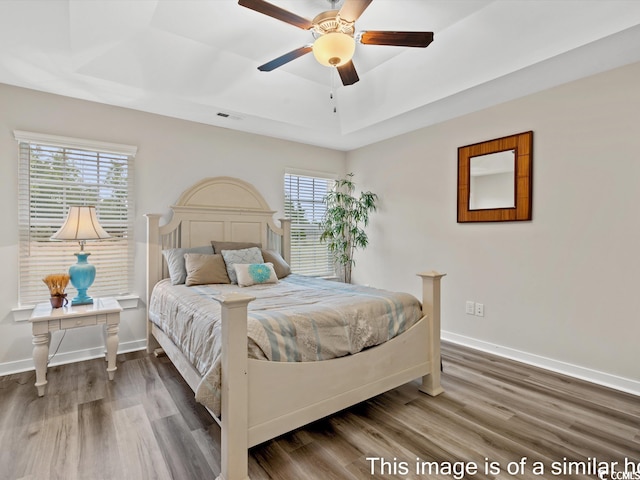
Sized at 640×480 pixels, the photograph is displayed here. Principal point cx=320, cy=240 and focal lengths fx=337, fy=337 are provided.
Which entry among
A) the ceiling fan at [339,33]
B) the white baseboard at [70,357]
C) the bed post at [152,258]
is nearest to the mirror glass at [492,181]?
the ceiling fan at [339,33]

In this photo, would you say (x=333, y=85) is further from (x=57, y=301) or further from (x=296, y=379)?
(x=57, y=301)

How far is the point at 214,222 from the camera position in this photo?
377cm

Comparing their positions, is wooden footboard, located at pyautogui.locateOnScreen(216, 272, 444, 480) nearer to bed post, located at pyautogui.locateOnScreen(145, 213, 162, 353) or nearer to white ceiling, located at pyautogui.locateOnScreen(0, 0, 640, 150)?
white ceiling, located at pyautogui.locateOnScreen(0, 0, 640, 150)

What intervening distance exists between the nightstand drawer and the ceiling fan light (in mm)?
2544

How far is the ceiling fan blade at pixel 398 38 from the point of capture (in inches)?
78.6

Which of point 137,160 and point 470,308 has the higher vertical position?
point 137,160

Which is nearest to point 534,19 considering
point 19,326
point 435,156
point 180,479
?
point 435,156

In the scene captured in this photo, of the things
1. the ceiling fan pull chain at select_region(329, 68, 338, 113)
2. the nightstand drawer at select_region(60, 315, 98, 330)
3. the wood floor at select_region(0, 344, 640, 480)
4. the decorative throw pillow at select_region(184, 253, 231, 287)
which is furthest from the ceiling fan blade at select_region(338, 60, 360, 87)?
the nightstand drawer at select_region(60, 315, 98, 330)

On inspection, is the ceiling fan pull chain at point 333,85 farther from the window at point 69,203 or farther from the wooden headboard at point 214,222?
the window at point 69,203

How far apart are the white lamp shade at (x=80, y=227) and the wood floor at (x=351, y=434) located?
1.15 metres

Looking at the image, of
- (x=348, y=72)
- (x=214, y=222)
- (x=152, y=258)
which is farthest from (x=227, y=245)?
(x=348, y=72)

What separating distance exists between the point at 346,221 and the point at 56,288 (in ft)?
11.0

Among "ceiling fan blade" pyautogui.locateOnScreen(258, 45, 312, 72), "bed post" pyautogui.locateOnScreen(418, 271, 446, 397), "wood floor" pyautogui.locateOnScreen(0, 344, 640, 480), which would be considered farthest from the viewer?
"bed post" pyautogui.locateOnScreen(418, 271, 446, 397)

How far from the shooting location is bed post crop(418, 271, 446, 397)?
2.46m
